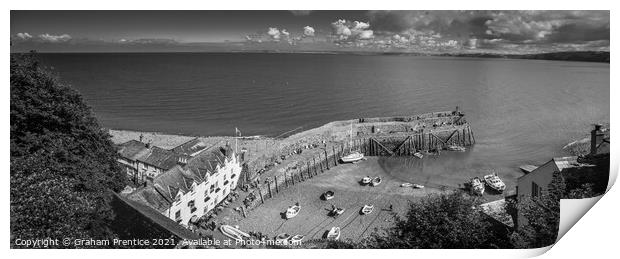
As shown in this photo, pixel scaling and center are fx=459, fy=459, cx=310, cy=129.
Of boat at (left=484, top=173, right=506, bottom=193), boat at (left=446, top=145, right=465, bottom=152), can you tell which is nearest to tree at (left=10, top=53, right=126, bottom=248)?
boat at (left=484, top=173, right=506, bottom=193)

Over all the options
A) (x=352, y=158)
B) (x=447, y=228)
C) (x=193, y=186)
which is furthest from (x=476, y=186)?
(x=193, y=186)

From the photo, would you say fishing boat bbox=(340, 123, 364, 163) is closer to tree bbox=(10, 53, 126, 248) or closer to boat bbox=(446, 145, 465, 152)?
boat bbox=(446, 145, 465, 152)

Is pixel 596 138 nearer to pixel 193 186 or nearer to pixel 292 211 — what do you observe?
pixel 292 211

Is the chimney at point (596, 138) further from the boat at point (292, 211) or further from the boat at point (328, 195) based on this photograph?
the boat at point (292, 211)

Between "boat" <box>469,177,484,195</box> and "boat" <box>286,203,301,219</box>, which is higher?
"boat" <box>469,177,484,195</box>

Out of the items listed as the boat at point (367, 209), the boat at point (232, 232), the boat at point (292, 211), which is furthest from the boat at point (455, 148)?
the boat at point (232, 232)
